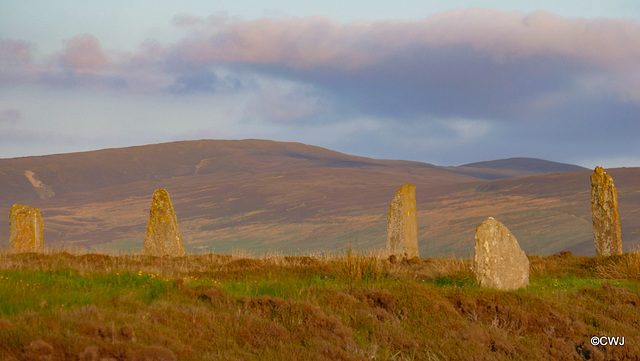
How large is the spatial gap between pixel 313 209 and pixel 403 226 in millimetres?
89129

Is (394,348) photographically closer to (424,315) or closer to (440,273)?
(424,315)

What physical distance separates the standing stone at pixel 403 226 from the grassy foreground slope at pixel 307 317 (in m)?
7.53

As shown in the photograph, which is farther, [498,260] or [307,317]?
[498,260]

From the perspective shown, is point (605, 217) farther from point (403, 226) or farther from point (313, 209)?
point (313, 209)

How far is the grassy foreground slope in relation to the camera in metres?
7.23

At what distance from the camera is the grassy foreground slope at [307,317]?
723 cm

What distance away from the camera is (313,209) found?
11006 centimetres

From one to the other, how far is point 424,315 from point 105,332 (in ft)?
15.8

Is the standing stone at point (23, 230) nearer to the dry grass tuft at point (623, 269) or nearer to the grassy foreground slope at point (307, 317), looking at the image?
the grassy foreground slope at point (307, 317)

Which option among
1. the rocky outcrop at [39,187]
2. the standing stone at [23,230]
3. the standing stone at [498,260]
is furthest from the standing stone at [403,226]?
the rocky outcrop at [39,187]

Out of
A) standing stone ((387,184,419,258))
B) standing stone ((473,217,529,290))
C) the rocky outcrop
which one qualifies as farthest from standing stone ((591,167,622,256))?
the rocky outcrop

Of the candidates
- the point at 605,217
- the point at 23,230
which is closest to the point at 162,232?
the point at 23,230

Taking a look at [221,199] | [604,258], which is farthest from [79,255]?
[221,199]

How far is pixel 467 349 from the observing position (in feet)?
27.3
